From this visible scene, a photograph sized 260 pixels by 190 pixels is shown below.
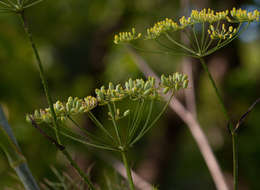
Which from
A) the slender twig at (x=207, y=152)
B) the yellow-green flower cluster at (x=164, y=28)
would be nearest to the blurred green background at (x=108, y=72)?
the slender twig at (x=207, y=152)

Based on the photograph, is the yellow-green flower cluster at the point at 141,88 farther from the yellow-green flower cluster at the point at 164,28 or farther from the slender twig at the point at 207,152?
the slender twig at the point at 207,152

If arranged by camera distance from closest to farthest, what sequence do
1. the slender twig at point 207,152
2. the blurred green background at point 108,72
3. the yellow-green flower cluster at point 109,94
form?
the yellow-green flower cluster at point 109,94, the slender twig at point 207,152, the blurred green background at point 108,72

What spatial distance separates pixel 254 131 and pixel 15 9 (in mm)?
4061

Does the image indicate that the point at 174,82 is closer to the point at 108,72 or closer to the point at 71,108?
the point at 71,108

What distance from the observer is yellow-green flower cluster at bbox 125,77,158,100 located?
679 mm

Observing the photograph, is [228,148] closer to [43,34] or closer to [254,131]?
[254,131]

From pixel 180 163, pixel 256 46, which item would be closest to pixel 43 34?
pixel 180 163

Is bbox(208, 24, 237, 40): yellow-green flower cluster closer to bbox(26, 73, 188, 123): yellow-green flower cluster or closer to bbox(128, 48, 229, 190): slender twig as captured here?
bbox(26, 73, 188, 123): yellow-green flower cluster

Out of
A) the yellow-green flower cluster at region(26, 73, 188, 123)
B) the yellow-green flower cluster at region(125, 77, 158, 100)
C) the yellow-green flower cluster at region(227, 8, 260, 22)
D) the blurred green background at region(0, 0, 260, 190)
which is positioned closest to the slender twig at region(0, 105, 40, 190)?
the yellow-green flower cluster at region(26, 73, 188, 123)

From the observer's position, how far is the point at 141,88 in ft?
2.25

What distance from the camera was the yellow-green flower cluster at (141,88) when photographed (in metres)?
0.68

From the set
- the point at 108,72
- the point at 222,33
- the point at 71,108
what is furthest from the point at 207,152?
the point at 108,72

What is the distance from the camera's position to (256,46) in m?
7.19

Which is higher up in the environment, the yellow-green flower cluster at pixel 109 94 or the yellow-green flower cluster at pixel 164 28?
the yellow-green flower cluster at pixel 164 28
